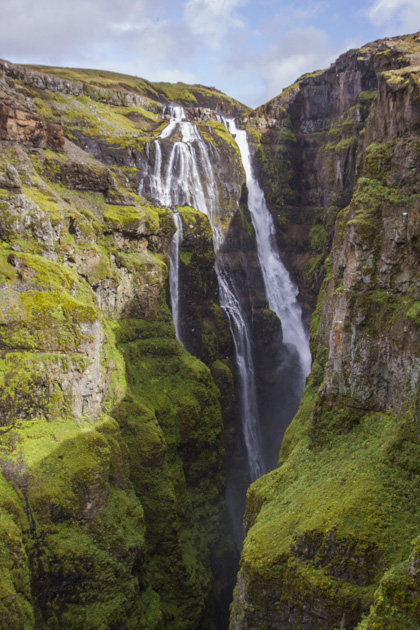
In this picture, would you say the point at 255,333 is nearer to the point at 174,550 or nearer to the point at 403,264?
the point at 174,550

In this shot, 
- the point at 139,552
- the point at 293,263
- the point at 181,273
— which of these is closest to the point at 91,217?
the point at 181,273

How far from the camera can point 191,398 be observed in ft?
105

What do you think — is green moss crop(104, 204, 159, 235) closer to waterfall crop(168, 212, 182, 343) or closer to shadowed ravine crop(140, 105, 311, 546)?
waterfall crop(168, 212, 182, 343)

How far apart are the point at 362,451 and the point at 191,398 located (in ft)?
51.6

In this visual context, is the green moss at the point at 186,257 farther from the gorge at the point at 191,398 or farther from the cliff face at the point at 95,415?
the cliff face at the point at 95,415

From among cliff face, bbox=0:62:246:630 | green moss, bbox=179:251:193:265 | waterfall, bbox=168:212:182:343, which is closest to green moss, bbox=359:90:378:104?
cliff face, bbox=0:62:246:630

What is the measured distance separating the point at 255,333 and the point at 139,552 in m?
26.1

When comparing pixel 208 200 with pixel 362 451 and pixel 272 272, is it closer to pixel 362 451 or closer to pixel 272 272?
pixel 272 272

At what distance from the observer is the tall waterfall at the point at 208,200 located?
41750mm

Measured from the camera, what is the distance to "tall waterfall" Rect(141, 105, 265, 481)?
137 feet

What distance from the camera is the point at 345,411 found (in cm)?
1952

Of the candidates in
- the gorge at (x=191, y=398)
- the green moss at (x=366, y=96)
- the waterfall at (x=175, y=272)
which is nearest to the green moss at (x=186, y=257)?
the gorge at (x=191, y=398)

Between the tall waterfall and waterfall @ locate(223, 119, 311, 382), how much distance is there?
6.49 metres

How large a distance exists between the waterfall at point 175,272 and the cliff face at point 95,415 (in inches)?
52.9
